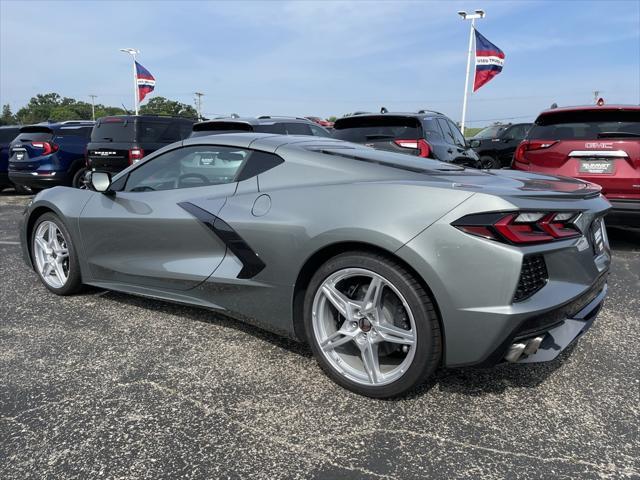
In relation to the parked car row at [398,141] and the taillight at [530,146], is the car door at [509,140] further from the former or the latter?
the taillight at [530,146]

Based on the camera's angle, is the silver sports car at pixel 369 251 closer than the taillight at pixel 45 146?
Yes

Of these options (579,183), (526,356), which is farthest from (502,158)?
(526,356)

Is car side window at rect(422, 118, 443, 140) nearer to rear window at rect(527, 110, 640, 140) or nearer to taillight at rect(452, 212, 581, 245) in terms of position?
rear window at rect(527, 110, 640, 140)

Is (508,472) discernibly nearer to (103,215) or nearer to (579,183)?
(579,183)

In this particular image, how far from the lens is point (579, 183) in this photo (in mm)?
2947

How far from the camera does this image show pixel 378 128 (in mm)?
6773

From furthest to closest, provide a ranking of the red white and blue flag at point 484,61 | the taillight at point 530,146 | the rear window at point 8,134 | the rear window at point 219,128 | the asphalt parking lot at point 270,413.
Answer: the red white and blue flag at point 484,61 < the rear window at point 8,134 < the rear window at point 219,128 < the taillight at point 530,146 < the asphalt parking lot at point 270,413

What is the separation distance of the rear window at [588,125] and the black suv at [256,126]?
3244 millimetres

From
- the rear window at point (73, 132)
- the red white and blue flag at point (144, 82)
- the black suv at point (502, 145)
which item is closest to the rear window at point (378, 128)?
the rear window at point (73, 132)

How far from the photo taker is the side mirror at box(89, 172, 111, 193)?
3.73 m

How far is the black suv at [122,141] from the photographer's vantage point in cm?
888

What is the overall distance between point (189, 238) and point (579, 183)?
236 centimetres

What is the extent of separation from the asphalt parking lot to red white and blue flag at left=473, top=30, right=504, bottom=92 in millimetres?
16167

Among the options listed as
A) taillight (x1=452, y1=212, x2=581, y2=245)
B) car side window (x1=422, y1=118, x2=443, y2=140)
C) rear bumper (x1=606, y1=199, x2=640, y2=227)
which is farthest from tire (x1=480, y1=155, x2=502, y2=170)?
taillight (x1=452, y1=212, x2=581, y2=245)
